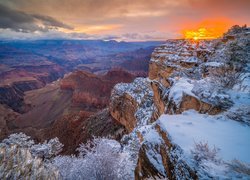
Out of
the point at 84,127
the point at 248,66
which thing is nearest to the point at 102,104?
the point at 84,127

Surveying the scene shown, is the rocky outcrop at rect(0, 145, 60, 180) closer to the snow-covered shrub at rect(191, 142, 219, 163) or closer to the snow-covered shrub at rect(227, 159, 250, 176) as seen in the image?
the snow-covered shrub at rect(191, 142, 219, 163)

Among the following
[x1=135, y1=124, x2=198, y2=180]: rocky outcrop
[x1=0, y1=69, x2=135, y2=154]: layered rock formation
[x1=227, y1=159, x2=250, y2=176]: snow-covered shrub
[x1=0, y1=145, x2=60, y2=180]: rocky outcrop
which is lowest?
[x1=0, y1=69, x2=135, y2=154]: layered rock formation

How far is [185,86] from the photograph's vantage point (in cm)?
1005

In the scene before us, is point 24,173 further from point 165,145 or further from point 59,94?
point 59,94

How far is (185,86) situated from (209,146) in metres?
5.08

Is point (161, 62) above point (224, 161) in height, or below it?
below

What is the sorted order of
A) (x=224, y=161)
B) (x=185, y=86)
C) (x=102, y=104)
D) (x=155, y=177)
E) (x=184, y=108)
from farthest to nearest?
(x=102, y=104) < (x=185, y=86) < (x=184, y=108) < (x=155, y=177) < (x=224, y=161)

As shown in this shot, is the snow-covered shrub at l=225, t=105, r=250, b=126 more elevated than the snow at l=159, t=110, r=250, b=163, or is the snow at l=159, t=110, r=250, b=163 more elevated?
the snow-covered shrub at l=225, t=105, r=250, b=126

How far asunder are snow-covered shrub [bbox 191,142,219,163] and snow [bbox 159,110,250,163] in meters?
0.17

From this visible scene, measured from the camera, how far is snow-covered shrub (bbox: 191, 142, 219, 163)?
482 centimetres

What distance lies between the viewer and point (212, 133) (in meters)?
5.99

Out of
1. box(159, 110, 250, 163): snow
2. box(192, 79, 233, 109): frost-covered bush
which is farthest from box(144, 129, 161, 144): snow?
box(192, 79, 233, 109): frost-covered bush

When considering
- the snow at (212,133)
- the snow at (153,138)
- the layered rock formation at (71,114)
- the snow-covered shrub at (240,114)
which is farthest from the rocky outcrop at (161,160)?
the layered rock formation at (71,114)

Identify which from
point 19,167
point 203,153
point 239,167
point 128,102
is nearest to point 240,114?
point 203,153
